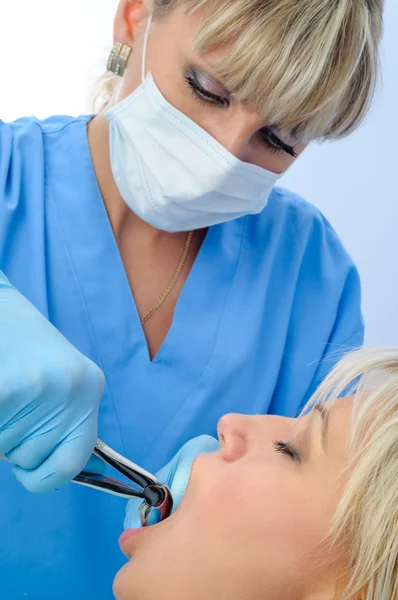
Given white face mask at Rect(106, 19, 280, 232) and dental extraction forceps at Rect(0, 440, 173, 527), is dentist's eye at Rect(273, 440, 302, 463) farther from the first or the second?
white face mask at Rect(106, 19, 280, 232)

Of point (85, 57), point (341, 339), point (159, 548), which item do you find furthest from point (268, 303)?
point (85, 57)

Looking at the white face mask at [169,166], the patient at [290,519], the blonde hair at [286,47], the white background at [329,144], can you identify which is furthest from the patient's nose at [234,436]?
the white background at [329,144]

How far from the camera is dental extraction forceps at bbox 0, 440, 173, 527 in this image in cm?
96

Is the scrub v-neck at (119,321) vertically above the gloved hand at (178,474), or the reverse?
the scrub v-neck at (119,321)

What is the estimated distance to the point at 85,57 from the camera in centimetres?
192

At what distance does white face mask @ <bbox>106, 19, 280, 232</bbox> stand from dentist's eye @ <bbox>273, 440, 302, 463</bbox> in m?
0.44

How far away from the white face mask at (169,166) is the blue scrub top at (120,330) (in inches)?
3.7

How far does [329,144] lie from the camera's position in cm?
203

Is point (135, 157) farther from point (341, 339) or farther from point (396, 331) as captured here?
point (396, 331)

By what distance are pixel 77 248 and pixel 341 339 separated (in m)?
0.57

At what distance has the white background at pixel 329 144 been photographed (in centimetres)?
187

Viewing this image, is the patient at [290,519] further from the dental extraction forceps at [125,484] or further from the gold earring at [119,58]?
the gold earring at [119,58]

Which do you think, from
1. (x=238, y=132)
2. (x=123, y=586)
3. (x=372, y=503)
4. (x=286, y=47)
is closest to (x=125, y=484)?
(x=123, y=586)

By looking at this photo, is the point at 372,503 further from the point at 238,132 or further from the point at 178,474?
the point at 238,132
